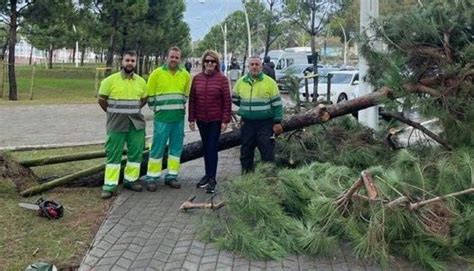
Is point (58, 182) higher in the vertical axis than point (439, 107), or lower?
lower

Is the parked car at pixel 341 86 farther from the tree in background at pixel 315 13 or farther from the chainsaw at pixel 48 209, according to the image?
the chainsaw at pixel 48 209

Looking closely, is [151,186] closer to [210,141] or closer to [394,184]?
[210,141]

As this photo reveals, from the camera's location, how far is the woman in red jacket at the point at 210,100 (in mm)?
6707

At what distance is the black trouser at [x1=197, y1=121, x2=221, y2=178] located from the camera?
6.84 metres

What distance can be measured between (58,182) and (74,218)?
1.19m

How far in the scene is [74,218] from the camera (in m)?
5.77

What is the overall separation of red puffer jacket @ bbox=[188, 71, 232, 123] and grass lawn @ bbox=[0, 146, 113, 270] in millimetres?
1501

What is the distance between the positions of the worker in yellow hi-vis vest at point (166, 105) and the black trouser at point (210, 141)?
0.32 meters

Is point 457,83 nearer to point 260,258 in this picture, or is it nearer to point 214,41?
point 260,258

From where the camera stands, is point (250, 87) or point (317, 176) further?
point (250, 87)

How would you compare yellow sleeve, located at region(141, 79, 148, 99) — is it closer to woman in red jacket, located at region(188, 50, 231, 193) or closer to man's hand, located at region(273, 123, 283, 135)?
woman in red jacket, located at region(188, 50, 231, 193)

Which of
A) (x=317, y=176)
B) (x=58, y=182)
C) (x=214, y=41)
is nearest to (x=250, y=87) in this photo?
(x=317, y=176)

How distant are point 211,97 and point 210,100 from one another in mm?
38

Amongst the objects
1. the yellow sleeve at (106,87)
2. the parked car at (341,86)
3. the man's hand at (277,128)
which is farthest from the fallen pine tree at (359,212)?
the parked car at (341,86)
